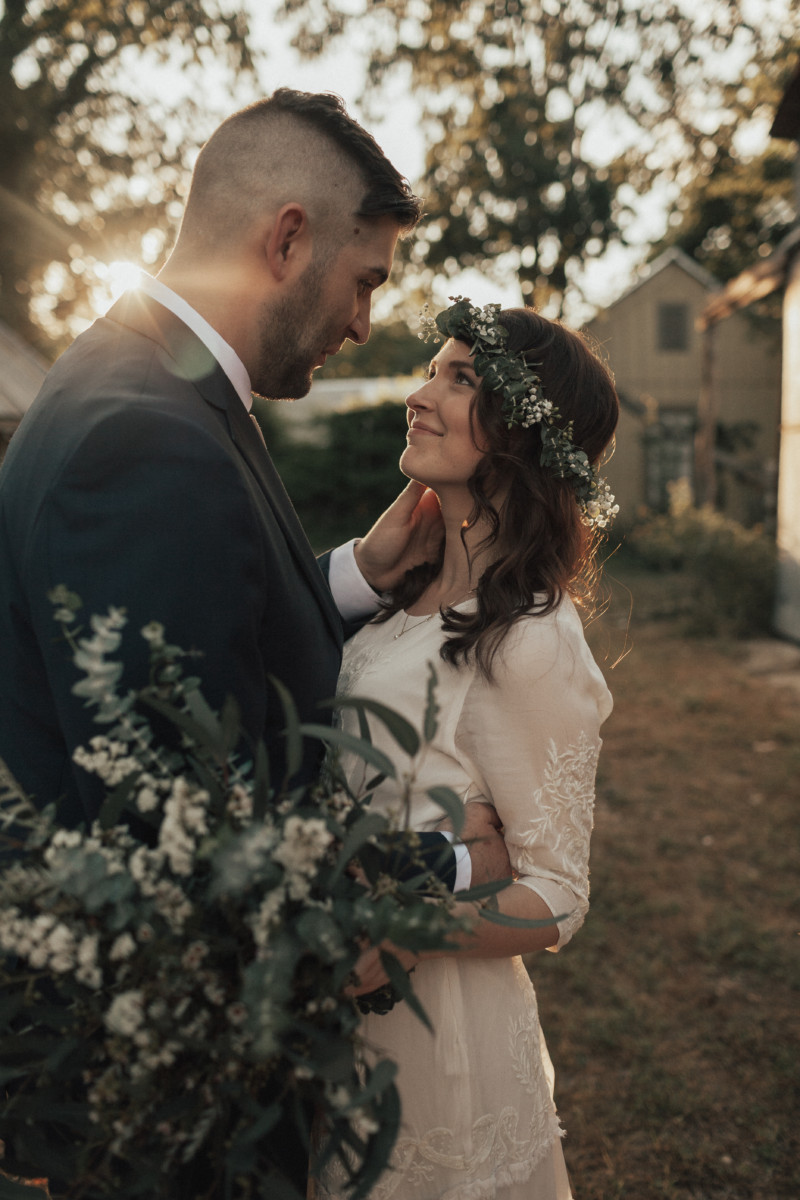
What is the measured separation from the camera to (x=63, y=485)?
144 cm

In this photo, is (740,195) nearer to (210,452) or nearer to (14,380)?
(14,380)

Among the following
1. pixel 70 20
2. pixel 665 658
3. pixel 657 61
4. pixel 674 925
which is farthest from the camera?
pixel 657 61

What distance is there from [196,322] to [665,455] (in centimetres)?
2241

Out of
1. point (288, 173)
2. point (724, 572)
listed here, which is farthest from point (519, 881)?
point (724, 572)

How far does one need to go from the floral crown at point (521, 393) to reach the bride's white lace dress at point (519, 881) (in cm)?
47

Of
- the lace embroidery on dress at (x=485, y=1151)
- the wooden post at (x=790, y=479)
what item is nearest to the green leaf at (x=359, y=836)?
the lace embroidery on dress at (x=485, y=1151)

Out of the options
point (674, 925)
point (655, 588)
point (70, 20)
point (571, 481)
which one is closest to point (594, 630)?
point (655, 588)

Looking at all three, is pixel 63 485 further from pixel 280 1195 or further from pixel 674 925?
pixel 674 925

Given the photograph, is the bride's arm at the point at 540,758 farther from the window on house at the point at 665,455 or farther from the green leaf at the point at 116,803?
the window on house at the point at 665,455

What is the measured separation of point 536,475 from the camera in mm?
2426

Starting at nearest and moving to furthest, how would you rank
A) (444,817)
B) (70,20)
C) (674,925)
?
(444,817) < (674,925) < (70,20)

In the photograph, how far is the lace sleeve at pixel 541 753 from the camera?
6.66ft

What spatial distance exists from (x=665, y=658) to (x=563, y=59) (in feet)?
47.8

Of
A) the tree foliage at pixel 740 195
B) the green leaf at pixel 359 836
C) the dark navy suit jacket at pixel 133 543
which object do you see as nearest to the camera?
the green leaf at pixel 359 836
